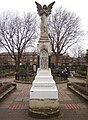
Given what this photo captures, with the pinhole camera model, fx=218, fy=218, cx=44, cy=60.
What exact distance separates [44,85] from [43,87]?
0.09 meters

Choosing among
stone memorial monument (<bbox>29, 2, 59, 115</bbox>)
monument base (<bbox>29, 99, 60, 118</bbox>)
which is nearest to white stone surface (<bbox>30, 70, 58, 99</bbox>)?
stone memorial monument (<bbox>29, 2, 59, 115</bbox>)

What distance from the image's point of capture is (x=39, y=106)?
834 cm

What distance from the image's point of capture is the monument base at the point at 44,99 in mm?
8328

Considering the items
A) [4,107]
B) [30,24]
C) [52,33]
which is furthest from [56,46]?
[4,107]

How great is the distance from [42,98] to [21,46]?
36.9m

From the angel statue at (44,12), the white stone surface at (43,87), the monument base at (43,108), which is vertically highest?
the angel statue at (44,12)

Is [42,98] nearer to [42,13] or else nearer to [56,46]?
[42,13]

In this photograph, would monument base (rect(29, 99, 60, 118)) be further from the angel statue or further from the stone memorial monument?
the angel statue

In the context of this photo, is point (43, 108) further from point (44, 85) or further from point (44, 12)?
point (44, 12)

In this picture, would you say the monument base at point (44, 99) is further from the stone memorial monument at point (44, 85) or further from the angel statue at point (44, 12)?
the angel statue at point (44, 12)

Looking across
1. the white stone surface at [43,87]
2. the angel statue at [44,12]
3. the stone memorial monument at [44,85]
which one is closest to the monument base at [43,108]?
the stone memorial monument at [44,85]

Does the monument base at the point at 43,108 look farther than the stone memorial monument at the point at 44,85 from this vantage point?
No

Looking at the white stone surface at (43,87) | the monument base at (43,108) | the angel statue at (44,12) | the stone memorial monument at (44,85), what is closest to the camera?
the monument base at (43,108)

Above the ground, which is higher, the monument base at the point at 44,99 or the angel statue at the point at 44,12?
the angel statue at the point at 44,12
